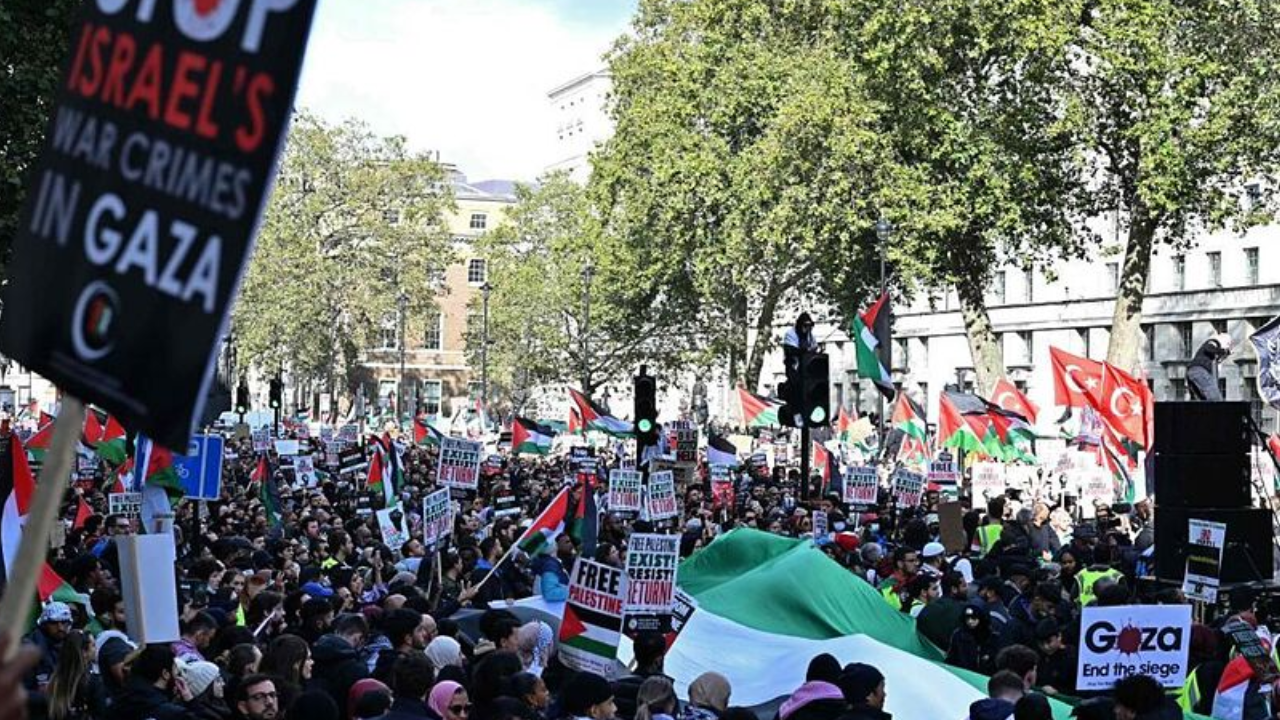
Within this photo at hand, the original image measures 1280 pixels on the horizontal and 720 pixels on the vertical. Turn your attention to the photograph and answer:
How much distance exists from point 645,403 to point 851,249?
91.6 ft

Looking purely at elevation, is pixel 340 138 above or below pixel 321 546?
above

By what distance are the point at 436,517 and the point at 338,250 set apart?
63.1m

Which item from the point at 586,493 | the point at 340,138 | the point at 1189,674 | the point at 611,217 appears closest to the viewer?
the point at 1189,674

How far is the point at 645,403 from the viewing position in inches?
950

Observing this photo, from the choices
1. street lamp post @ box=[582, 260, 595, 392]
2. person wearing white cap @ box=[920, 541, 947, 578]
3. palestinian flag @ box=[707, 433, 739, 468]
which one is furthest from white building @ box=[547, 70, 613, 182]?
person wearing white cap @ box=[920, 541, 947, 578]

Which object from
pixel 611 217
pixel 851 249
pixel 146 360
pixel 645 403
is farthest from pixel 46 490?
pixel 611 217

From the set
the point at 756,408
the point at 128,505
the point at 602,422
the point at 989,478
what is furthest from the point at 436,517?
the point at 756,408

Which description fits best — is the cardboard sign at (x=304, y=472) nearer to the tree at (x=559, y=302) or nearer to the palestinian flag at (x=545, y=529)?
the palestinian flag at (x=545, y=529)

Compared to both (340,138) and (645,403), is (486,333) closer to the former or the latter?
(340,138)

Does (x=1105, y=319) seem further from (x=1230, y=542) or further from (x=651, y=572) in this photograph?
(x=651, y=572)

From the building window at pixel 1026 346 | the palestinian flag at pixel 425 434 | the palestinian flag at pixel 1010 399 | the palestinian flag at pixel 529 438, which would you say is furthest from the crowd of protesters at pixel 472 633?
the building window at pixel 1026 346

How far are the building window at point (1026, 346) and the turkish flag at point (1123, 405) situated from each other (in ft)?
144

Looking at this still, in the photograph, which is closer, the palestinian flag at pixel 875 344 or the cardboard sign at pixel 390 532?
the cardboard sign at pixel 390 532

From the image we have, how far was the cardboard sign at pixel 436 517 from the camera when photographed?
50.8 ft
